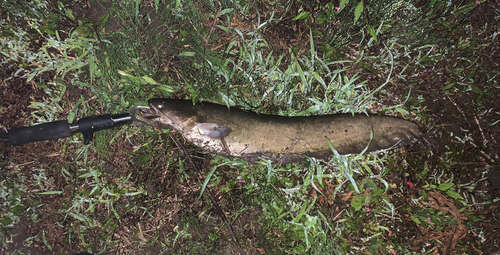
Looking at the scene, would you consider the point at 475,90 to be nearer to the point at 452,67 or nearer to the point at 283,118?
the point at 452,67

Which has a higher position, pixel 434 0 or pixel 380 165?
pixel 434 0

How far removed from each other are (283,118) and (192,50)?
3.91 ft

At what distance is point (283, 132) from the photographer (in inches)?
90.4

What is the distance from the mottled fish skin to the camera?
87.7 inches

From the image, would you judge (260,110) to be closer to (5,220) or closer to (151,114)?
(151,114)

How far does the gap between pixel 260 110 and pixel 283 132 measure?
360 millimetres

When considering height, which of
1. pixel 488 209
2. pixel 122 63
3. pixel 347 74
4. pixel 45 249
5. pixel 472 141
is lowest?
pixel 45 249

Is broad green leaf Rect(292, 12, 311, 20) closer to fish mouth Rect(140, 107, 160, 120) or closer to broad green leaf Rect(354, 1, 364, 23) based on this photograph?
broad green leaf Rect(354, 1, 364, 23)

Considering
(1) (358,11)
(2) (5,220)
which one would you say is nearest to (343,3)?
(1) (358,11)

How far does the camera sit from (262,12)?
2521 millimetres

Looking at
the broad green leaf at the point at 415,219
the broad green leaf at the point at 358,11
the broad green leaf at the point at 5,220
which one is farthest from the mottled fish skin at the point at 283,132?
the broad green leaf at the point at 5,220

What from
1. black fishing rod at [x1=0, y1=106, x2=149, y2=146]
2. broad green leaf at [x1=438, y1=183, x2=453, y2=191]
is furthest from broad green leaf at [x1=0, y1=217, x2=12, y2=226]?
broad green leaf at [x1=438, y1=183, x2=453, y2=191]

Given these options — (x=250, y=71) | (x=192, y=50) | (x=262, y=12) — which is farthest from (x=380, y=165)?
(x=192, y=50)

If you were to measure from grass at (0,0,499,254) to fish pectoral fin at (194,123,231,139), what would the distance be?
1.10 ft
